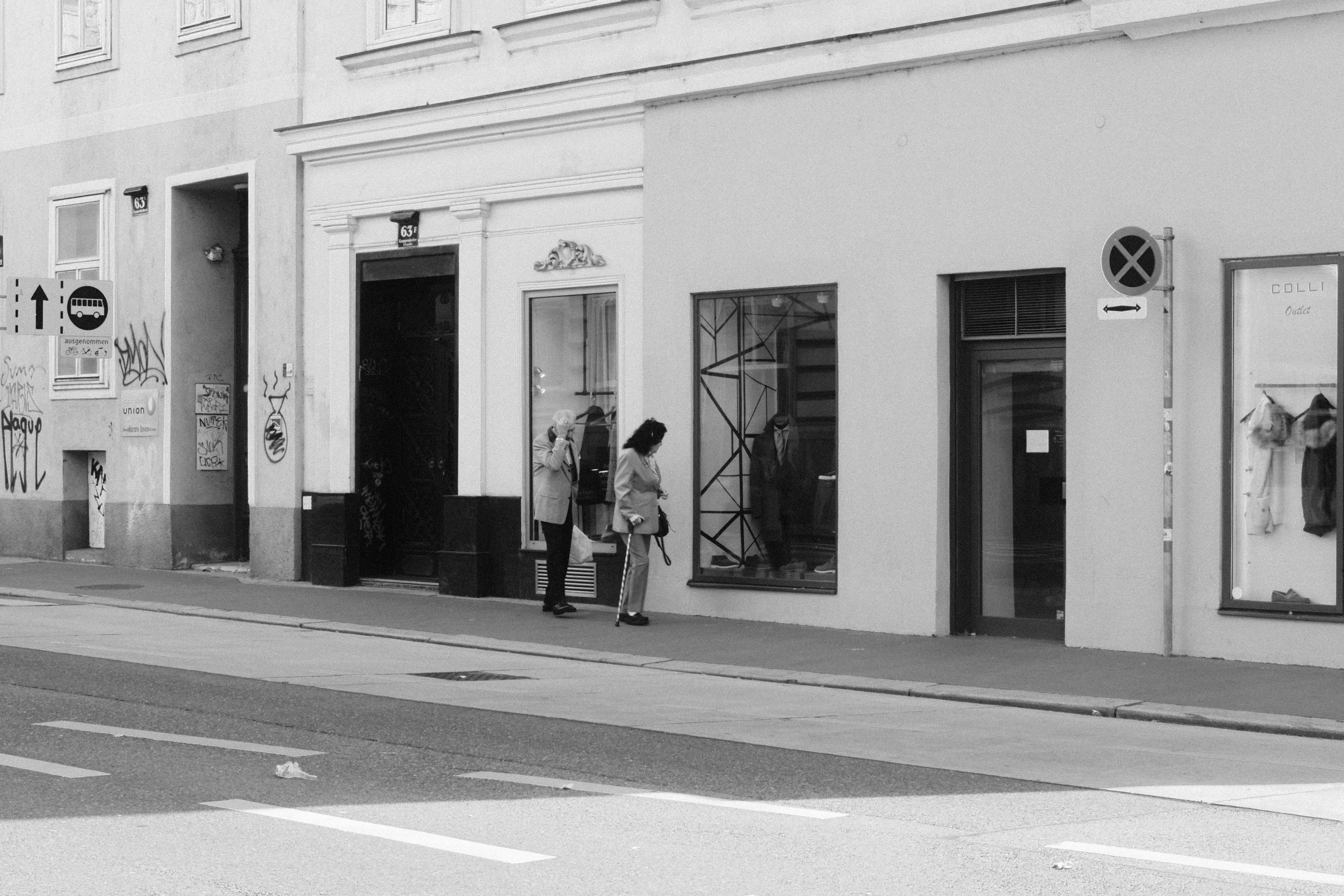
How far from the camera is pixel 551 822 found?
7043 mm

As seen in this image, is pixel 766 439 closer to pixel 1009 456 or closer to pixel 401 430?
pixel 1009 456

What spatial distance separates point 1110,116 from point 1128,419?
2.20 metres

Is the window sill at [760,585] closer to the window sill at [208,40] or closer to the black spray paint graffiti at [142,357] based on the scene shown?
the black spray paint graffiti at [142,357]

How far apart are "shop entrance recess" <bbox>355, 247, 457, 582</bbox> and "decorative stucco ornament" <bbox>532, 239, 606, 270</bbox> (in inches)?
69.5

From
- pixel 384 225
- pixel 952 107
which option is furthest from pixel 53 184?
pixel 952 107

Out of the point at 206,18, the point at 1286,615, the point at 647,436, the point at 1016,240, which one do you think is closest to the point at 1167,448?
the point at 1286,615

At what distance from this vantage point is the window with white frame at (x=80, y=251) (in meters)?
22.0

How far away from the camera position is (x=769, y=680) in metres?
12.3

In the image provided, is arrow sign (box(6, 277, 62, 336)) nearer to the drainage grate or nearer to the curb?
the curb

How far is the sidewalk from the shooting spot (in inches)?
430

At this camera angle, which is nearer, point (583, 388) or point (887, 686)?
point (887, 686)

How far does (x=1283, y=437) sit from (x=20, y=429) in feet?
53.2

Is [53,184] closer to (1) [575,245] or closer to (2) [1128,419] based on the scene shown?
(1) [575,245]

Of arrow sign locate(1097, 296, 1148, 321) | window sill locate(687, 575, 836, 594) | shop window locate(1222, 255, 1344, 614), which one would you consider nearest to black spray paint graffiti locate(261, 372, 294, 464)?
window sill locate(687, 575, 836, 594)
